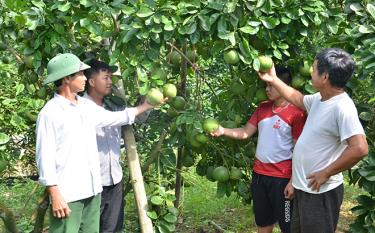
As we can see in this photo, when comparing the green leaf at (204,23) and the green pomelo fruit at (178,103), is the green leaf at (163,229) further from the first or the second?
the green leaf at (204,23)

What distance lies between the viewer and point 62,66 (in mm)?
2406

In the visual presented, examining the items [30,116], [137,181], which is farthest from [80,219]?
[30,116]

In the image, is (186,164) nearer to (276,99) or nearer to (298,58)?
(276,99)

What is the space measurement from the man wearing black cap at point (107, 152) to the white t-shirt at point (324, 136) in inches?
40.4

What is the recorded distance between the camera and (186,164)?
3.27 meters

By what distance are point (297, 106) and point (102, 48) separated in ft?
3.69

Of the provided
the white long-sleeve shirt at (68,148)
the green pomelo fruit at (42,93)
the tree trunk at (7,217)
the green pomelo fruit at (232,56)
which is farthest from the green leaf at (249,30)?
the tree trunk at (7,217)

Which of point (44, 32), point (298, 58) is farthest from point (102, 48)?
point (298, 58)

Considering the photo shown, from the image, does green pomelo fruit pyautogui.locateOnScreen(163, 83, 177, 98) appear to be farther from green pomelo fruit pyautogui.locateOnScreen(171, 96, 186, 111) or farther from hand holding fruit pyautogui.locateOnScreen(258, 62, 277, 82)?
hand holding fruit pyautogui.locateOnScreen(258, 62, 277, 82)

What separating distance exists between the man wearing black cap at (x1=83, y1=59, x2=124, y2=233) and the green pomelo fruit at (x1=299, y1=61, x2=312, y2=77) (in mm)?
991

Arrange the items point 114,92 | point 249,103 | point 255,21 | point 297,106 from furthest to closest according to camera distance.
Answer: point 249,103
point 114,92
point 297,106
point 255,21

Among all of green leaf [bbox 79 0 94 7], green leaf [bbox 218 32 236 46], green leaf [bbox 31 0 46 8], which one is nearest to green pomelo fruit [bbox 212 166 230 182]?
green leaf [bbox 218 32 236 46]

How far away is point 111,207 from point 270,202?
2.99 feet

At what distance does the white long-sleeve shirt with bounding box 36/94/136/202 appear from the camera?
2375 millimetres
